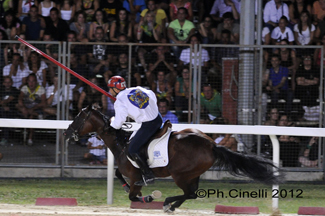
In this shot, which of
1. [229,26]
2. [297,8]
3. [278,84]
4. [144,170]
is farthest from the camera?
[297,8]

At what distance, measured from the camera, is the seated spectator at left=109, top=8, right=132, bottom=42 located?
440 inches

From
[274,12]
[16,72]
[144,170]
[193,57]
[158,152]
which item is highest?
[274,12]

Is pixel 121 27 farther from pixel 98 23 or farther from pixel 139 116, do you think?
pixel 139 116

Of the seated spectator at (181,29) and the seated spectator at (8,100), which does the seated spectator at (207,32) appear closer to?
the seated spectator at (181,29)

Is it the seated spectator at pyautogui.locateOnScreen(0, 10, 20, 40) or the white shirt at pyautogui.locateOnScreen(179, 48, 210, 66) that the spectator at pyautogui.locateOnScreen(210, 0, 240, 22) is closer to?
the white shirt at pyautogui.locateOnScreen(179, 48, 210, 66)

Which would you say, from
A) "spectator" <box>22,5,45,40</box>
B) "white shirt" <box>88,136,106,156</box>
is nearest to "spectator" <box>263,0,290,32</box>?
"white shirt" <box>88,136,106,156</box>

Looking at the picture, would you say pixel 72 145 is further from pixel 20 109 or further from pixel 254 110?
pixel 254 110

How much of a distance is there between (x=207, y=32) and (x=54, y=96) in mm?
3861

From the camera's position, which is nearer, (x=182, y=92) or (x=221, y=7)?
(x=182, y=92)

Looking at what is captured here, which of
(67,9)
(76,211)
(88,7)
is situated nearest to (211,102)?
(76,211)

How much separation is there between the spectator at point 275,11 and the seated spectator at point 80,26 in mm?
4124

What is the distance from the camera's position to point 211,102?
9.66 meters

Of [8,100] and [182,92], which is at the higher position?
[182,92]

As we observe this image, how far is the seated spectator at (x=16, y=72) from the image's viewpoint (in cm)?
958
